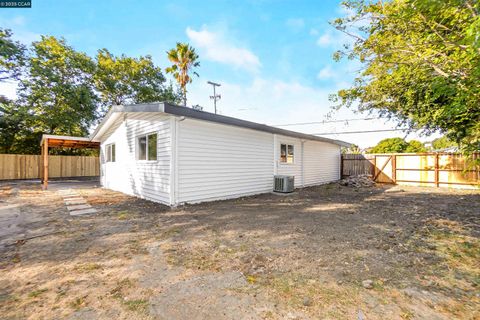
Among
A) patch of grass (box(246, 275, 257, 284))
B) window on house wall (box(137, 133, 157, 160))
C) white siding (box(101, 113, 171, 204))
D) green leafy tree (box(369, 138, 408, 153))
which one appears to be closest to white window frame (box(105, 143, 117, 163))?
white siding (box(101, 113, 171, 204))

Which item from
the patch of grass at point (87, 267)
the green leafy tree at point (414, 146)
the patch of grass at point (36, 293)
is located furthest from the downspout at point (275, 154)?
the green leafy tree at point (414, 146)

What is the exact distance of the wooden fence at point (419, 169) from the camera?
1034 centimetres

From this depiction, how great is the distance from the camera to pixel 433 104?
27.4 feet

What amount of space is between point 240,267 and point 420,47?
17.1 ft

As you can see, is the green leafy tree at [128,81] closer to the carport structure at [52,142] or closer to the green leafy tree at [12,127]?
the green leafy tree at [12,127]

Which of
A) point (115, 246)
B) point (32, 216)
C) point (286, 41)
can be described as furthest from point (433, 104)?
point (32, 216)

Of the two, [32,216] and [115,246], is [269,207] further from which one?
[32,216]

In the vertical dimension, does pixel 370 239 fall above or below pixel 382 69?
below

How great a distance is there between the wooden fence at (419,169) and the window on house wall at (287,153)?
20.7 ft

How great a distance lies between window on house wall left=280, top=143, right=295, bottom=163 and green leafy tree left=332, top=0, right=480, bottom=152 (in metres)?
3.88

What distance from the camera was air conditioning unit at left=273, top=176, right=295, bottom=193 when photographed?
8.75 meters

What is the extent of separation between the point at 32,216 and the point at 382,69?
30.8 ft

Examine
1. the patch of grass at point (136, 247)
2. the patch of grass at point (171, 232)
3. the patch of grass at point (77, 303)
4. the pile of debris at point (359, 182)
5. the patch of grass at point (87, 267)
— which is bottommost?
the patch of grass at point (171, 232)

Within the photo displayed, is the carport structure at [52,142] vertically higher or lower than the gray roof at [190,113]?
lower
